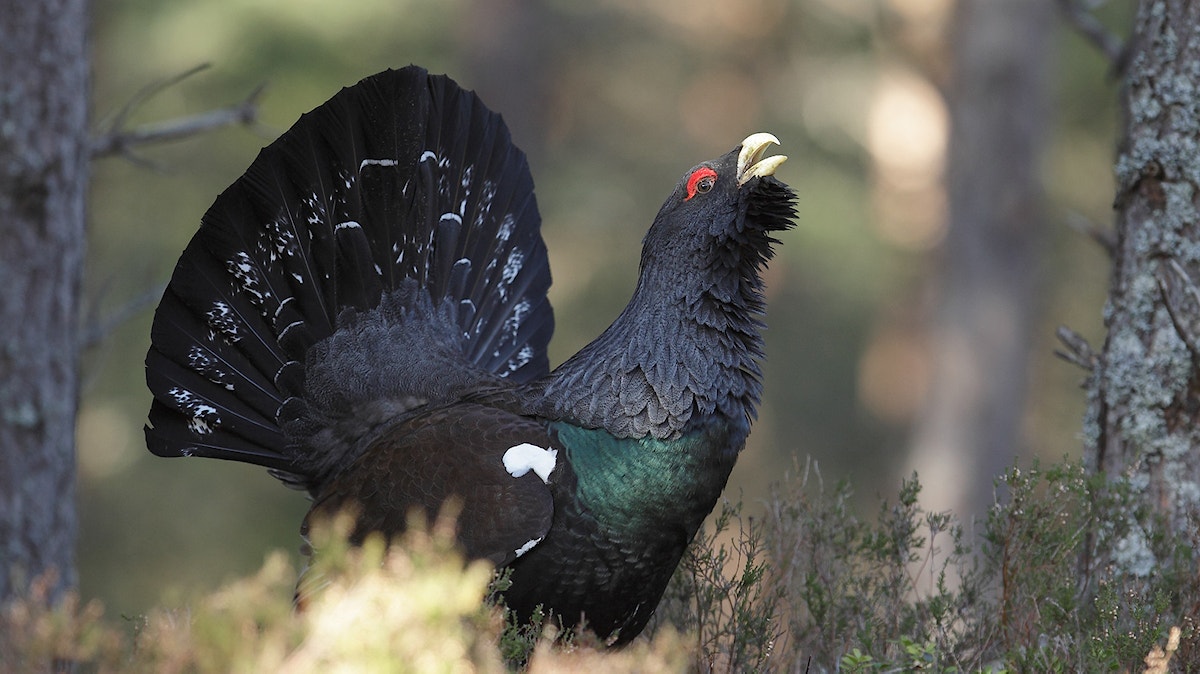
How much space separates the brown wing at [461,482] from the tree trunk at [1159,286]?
6.63 feet

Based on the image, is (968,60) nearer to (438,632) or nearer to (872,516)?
(872,516)

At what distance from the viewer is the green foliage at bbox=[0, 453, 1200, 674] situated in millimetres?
2367

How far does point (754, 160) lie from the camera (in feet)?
13.0

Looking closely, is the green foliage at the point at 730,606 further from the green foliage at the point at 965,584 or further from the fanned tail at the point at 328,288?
the fanned tail at the point at 328,288

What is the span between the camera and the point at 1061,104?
17.1m

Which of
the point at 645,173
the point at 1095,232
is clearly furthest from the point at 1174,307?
the point at 645,173

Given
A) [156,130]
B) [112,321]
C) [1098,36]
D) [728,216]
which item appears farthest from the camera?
[112,321]

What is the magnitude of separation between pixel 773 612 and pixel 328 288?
6.81 feet

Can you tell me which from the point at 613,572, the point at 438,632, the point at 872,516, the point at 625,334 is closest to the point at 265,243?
the point at 625,334

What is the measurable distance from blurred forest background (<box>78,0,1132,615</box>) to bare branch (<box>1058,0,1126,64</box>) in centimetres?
572

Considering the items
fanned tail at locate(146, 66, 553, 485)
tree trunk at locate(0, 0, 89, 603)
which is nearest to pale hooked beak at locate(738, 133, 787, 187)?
fanned tail at locate(146, 66, 553, 485)

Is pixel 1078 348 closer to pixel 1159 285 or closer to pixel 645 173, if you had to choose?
pixel 1159 285

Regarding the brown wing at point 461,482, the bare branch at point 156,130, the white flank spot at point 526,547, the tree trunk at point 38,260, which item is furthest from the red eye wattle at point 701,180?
the tree trunk at point 38,260

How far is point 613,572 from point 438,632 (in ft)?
4.49
